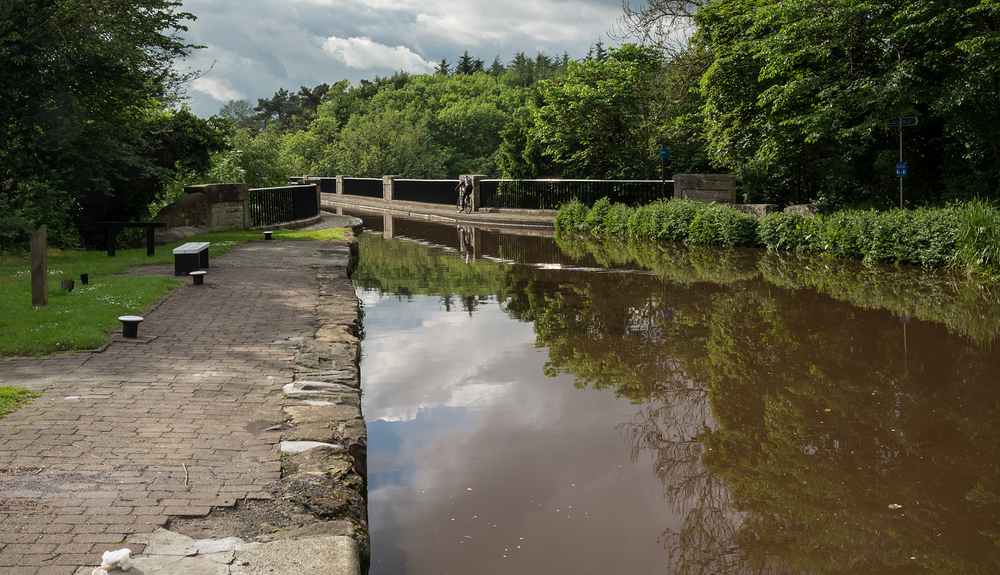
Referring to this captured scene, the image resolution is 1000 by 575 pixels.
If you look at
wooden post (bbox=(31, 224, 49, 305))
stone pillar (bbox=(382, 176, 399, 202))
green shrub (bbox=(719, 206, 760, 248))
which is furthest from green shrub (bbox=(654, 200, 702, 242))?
stone pillar (bbox=(382, 176, 399, 202))

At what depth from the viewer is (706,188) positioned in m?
21.2

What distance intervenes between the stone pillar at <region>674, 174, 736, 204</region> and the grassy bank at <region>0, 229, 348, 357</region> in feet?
44.5

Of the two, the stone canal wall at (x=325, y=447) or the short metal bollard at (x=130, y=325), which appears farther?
the short metal bollard at (x=130, y=325)

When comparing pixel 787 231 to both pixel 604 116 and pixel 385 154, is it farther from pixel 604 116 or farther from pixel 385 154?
pixel 385 154

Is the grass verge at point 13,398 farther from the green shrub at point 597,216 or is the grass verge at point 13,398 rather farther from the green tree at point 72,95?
the green shrub at point 597,216

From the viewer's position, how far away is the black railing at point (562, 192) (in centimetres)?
2407

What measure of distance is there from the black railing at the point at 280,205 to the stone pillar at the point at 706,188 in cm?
1103

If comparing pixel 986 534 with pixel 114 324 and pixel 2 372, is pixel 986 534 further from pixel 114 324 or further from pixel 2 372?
pixel 114 324

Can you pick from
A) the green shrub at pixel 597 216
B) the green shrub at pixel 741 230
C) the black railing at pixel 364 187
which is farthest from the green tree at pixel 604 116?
the black railing at pixel 364 187

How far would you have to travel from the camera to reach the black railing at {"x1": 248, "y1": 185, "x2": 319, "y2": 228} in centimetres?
2092

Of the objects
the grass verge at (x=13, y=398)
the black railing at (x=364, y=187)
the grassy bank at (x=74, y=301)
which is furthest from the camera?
the black railing at (x=364, y=187)

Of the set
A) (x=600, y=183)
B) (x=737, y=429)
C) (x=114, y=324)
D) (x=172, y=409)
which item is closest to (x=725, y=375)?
(x=737, y=429)

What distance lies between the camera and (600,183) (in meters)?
25.5

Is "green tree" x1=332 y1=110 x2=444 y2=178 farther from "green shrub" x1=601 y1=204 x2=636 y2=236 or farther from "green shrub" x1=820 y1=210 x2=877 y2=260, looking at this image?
"green shrub" x1=820 y1=210 x2=877 y2=260
